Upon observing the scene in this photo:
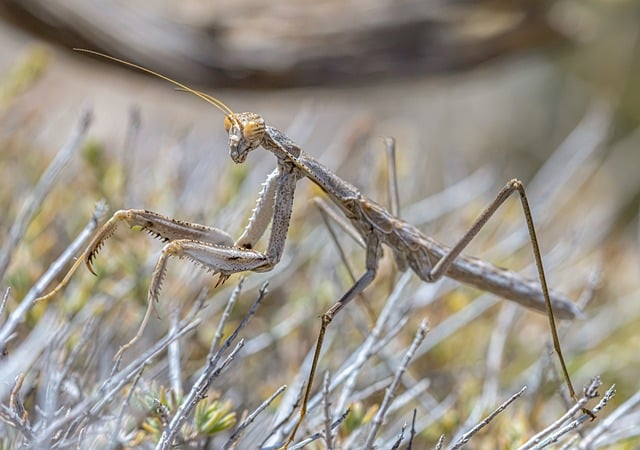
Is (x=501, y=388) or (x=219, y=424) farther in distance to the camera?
(x=501, y=388)

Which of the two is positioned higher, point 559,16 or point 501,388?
point 559,16

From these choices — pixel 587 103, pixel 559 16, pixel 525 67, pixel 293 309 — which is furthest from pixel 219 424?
pixel 525 67

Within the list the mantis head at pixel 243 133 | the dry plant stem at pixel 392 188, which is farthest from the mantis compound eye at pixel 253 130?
the dry plant stem at pixel 392 188

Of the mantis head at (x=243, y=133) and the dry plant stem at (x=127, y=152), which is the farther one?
the dry plant stem at (x=127, y=152)

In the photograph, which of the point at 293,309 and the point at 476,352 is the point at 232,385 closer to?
the point at 293,309

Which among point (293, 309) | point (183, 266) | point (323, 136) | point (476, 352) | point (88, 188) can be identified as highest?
point (323, 136)

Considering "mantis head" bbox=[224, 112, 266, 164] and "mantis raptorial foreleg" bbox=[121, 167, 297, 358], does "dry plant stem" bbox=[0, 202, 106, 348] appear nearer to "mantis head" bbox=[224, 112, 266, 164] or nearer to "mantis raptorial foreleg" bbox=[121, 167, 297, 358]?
"mantis raptorial foreleg" bbox=[121, 167, 297, 358]

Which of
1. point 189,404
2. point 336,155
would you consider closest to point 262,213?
point 189,404

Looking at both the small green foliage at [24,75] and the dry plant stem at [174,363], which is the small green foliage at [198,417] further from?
the small green foliage at [24,75]
